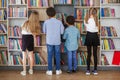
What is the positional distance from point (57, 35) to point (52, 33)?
4.7 inches

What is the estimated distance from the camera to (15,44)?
7203 mm

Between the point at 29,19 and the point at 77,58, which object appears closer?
the point at 29,19

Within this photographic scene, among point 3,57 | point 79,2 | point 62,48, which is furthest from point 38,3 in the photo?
point 3,57

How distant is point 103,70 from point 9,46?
2.33 meters

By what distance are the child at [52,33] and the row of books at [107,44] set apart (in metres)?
1.12

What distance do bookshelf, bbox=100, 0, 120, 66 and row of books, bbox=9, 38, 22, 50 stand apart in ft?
6.49

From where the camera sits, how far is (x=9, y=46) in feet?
23.6

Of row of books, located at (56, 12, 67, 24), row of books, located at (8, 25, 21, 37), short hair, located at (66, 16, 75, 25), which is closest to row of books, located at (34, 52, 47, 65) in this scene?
row of books, located at (8, 25, 21, 37)

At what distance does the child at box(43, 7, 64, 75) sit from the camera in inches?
263

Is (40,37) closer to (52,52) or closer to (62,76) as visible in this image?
(52,52)

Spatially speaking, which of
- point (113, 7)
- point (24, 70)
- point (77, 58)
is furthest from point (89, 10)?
point (24, 70)

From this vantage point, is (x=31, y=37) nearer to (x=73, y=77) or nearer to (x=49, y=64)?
(x=49, y=64)

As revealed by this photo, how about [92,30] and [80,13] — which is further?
[80,13]

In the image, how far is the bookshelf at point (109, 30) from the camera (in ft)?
23.4
